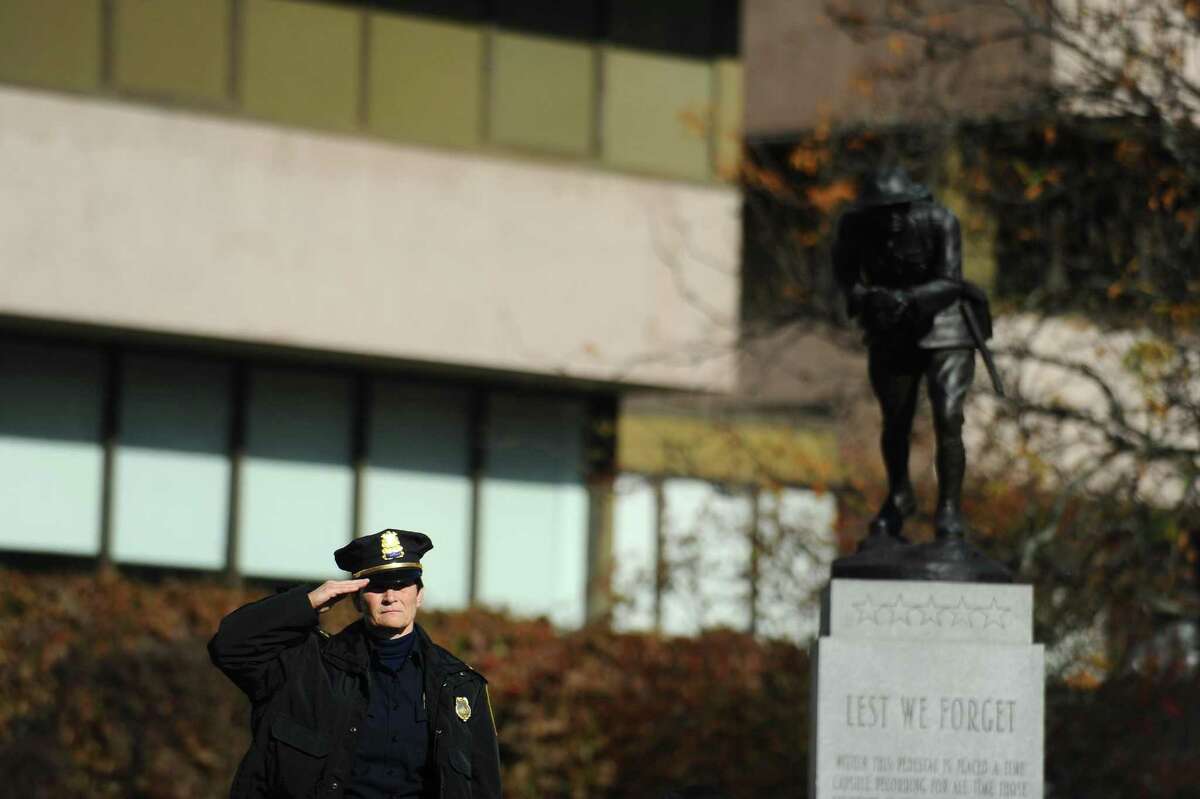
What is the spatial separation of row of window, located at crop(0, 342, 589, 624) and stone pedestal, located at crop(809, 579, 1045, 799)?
32.2 feet

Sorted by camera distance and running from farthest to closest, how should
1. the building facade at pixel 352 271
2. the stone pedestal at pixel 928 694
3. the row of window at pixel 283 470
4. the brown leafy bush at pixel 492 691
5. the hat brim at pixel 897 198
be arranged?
1. the row of window at pixel 283 470
2. the building facade at pixel 352 271
3. the brown leafy bush at pixel 492 691
4. the hat brim at pixel 897 198
5. the stone pedestal at pixel 928 694

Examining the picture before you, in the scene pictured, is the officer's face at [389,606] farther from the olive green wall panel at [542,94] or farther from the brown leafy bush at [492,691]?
the olive green wall panel at [542,94]

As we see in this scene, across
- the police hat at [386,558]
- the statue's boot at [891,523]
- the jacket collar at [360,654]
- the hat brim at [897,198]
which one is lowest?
the jacket collar at [360,654]

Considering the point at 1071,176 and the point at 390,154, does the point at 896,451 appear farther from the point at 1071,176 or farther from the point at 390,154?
the point at 390,154

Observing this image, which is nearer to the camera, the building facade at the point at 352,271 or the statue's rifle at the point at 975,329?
the statue's rifle at the point at 975,329

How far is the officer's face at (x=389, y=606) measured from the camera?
8703mm

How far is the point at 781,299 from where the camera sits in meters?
24.8

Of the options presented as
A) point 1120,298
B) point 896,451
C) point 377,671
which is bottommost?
point 377,671

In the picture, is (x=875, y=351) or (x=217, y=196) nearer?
(x=875, y=351)

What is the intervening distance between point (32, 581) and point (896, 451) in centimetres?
936

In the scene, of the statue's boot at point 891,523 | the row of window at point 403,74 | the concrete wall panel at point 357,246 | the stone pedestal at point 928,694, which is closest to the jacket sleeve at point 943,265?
the statue's boot at point 891,523

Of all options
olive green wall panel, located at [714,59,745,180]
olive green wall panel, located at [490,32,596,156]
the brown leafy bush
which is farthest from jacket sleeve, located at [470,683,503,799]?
olive green wall panel, located at [714,59,745,180]

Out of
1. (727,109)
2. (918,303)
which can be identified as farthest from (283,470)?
(918,303)

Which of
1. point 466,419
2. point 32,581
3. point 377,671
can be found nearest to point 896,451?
point 377,671
